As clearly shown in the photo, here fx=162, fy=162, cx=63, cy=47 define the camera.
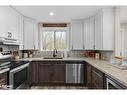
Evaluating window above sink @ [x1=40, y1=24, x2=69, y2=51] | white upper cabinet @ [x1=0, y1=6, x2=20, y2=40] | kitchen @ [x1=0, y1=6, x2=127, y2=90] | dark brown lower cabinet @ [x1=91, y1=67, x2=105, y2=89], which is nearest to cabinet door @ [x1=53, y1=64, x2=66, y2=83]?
kitchen @ [x1=0, y1=6, x2=127, y2=90]

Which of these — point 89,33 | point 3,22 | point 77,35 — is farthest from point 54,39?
point 3,22

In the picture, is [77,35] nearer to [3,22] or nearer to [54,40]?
[54,40]

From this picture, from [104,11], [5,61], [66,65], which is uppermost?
[104,11]

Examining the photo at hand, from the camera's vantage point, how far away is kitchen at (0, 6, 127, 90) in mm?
3262

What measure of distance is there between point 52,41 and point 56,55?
2.41ft

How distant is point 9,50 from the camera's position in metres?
4.11

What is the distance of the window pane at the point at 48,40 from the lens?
598cm

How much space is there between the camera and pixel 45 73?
4.86 metres

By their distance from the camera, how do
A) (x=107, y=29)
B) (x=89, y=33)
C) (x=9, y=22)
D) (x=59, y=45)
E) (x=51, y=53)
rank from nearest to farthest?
(x=9, y=22), (x=107, y=29), (x=89, y=33), (x=51, y=53), (x=59, y=45)

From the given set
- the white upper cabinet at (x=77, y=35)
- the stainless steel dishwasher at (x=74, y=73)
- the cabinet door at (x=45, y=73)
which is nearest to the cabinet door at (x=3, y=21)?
the cabinet door at (x=45, y=73)

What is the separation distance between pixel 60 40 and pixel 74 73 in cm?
168
